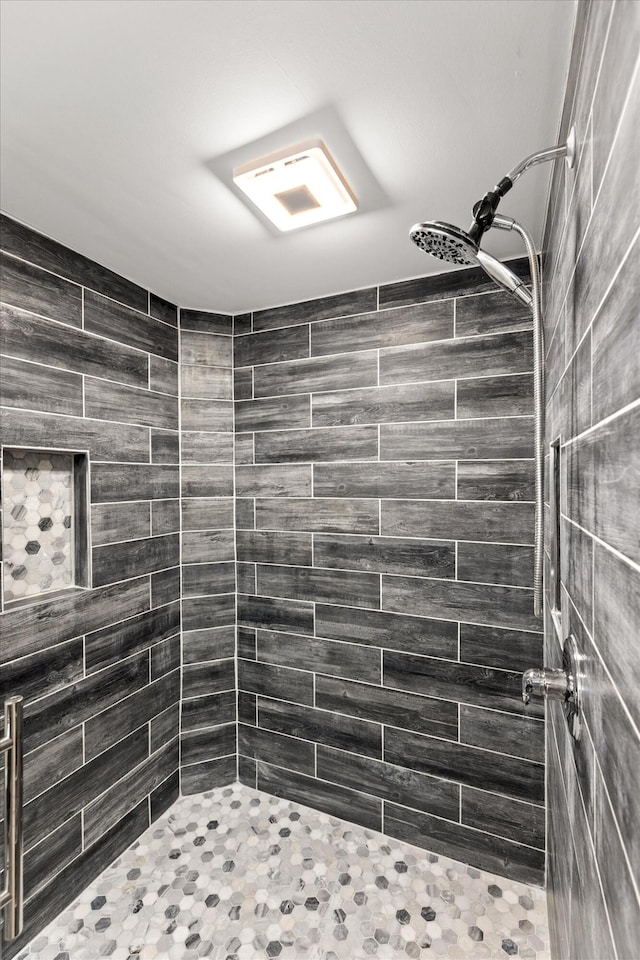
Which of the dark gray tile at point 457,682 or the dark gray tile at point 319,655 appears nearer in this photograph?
the dark gray tile at point 457,682

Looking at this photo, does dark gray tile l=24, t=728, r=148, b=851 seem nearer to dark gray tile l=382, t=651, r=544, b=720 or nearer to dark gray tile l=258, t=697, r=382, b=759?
dark gray tile l=258, t=697, r=382, b=759

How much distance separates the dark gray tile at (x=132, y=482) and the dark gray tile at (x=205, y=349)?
0.57m

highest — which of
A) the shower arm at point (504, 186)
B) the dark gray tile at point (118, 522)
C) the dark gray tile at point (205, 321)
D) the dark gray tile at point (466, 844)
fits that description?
the dark gray tile at point (205, 321)

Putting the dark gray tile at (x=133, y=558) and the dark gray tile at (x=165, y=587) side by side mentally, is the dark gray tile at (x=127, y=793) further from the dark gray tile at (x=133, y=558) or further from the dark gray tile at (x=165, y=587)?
the dark gray tile at (x=133, y=558)

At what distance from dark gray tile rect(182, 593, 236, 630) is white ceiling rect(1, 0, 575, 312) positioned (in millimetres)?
1671

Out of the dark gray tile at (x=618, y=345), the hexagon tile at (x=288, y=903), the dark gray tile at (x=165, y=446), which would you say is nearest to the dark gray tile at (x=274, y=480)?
the dark gray tile at (x=165, y=446)

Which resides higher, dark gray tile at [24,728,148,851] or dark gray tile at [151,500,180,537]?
dark gray tile at [151,500,180,537]

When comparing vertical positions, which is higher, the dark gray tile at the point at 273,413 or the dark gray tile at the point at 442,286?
the dark gray tile at the point at 442,286

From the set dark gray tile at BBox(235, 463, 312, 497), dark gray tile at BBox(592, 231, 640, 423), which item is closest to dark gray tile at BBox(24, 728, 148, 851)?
dark gray tile at BBox(235, 463, 312, 497)

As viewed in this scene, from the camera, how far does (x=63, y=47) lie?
102 centimetres

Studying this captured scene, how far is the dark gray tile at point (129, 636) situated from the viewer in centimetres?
200

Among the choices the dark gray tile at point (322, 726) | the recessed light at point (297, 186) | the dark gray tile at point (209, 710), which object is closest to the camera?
the recessed light at point (297, 186)

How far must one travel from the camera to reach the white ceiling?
960 millimetres

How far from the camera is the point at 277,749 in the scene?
247 cm
